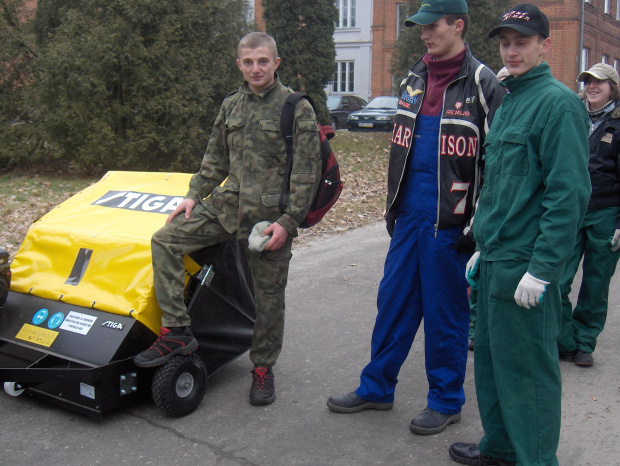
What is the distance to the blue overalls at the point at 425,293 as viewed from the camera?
11.5 ft

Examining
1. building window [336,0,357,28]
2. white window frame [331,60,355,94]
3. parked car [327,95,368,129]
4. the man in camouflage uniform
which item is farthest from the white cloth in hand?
building window [336,0,357,28]

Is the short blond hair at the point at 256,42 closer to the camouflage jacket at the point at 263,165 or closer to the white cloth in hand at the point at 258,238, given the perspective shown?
the camouflage jacket at the point at 263,165

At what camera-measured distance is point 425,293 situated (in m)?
3.57

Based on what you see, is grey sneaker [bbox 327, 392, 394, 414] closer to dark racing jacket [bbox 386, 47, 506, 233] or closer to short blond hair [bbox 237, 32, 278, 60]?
dark racing jacket [bbox 386, 47, 506, 233]

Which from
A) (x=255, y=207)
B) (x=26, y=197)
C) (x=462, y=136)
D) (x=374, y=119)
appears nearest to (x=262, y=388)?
(x=255, y=207)

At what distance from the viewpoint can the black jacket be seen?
14.8ft

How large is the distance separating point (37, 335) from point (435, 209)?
2328mm

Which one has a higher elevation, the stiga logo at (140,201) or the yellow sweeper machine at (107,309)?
the stiga logo at (140,201)

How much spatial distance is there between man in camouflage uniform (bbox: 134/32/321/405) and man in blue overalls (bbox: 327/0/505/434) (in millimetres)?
524

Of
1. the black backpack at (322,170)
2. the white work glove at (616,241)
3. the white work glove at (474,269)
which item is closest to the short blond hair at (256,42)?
the black backpack at (322,170)

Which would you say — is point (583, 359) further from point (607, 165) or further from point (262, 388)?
point (262, 388)

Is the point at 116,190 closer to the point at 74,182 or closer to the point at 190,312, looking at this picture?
the point at 190,312

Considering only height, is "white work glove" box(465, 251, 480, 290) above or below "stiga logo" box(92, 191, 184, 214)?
Result: below

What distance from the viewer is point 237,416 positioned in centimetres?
374
